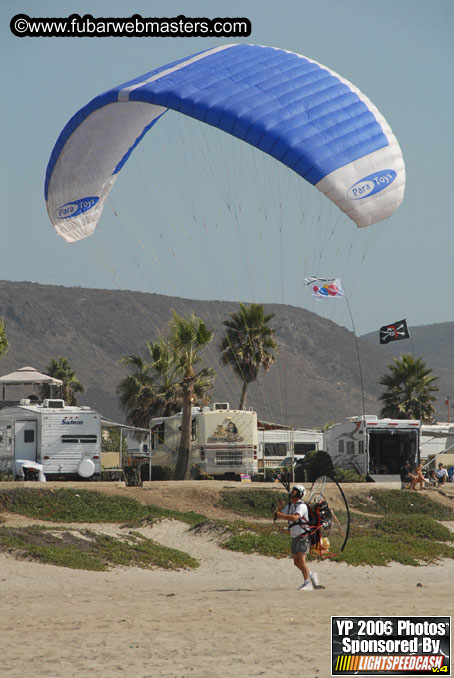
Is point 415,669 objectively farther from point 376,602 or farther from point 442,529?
point 442,529

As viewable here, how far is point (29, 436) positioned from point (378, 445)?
13452 millimetres

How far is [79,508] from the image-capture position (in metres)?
24.5

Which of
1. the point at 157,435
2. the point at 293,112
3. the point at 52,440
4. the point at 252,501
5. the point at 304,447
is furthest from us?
the point at 304,447

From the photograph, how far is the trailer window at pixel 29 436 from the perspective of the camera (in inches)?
1204

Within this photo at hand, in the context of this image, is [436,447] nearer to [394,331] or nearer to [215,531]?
[394,331]

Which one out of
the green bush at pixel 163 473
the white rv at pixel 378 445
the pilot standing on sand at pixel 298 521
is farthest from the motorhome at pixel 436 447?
the pilot standing on sand at pixel 298 521

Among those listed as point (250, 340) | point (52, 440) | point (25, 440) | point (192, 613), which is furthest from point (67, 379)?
point (192, 613)

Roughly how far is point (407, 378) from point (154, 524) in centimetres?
3218

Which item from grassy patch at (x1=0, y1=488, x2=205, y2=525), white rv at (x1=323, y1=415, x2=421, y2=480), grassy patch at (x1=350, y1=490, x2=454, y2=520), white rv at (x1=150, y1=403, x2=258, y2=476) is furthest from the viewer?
white rv at (x1=323, y1=415, x2=421, y2=480)

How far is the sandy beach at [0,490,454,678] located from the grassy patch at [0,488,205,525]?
15.2ft

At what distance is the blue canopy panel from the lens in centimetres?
1762

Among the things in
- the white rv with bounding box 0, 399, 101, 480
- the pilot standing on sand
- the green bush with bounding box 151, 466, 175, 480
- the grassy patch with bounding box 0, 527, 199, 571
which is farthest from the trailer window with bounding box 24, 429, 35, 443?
the pilot standing on sand

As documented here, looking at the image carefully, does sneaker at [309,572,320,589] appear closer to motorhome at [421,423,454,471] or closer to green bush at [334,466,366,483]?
green bush at [334,466,366,483]

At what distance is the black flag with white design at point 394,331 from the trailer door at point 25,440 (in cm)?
2272
